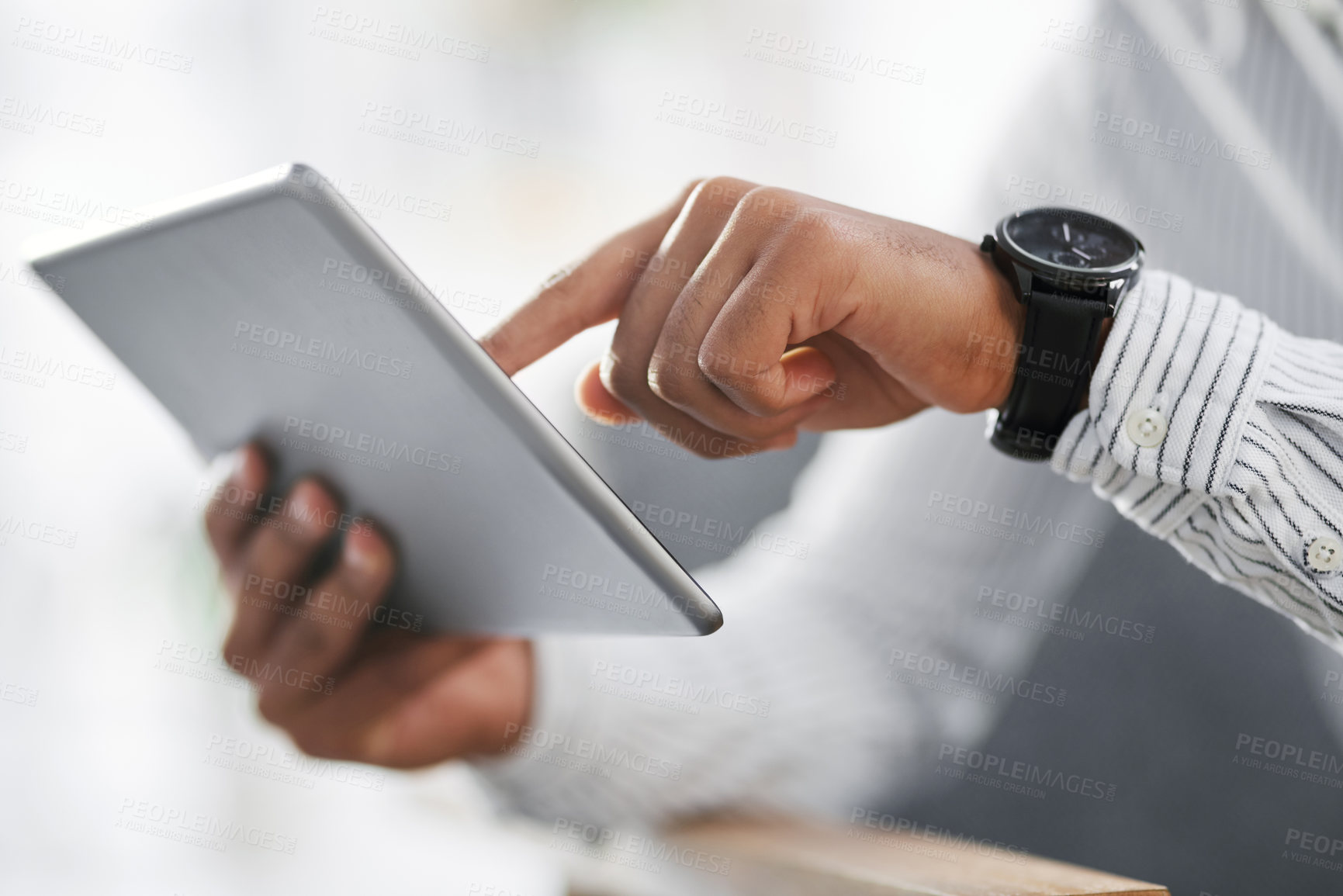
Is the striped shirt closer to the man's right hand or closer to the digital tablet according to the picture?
the man's right hand

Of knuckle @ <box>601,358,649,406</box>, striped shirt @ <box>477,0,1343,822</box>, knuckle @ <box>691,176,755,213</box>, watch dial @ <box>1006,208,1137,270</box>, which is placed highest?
knuckle @ <box>691,176,755,213</box>

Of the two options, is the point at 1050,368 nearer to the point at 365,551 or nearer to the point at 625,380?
the point at 625,380

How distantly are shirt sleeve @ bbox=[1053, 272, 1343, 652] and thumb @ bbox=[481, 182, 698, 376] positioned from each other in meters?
0.29

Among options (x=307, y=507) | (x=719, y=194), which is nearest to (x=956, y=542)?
Answer: (x=719, y=194)

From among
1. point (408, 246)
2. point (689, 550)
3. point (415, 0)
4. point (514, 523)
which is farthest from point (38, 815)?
point (514, 523)

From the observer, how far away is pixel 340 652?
633 millimetres

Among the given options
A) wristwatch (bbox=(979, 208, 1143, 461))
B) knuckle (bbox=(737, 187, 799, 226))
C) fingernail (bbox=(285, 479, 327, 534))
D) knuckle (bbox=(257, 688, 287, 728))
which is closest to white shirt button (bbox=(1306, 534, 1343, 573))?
wristwatch (bbox=(979, 208, 1143, 461))

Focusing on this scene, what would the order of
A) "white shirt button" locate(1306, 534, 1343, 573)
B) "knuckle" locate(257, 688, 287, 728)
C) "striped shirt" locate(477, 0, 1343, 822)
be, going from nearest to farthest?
"white shirt button" locate(1306, 534, 1343, 573), "knuckle" locate(257, 688, 287, 728), "striped shirt" locate(477, 0, 1343, 822)

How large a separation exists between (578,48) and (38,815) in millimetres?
1709

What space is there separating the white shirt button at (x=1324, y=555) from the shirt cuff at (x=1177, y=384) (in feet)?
0.17

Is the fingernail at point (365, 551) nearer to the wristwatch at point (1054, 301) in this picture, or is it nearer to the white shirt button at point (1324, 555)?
the wristwatch at point (1054, 301)

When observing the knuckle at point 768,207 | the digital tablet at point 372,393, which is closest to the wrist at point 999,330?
the knuckle at point 768,207

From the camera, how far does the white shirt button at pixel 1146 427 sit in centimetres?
46

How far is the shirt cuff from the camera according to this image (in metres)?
0.45
